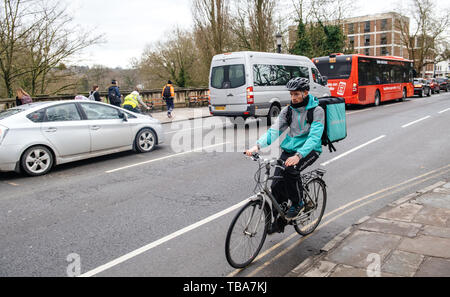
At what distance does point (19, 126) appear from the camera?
7355mm

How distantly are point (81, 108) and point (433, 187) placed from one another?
7.25 m

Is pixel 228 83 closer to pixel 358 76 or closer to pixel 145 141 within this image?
pixel 145 141

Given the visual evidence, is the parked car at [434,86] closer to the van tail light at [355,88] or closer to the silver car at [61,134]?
the van tail light at [355,88]

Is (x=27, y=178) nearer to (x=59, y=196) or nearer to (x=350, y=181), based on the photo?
(x=59, y=196)

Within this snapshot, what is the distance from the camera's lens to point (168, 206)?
5441 mm

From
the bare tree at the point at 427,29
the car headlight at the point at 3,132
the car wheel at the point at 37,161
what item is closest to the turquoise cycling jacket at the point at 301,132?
the car wheel at the point at 37,161

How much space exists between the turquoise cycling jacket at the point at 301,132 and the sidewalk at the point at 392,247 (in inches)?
41.0

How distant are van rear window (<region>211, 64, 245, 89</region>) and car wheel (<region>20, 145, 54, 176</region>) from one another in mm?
7585

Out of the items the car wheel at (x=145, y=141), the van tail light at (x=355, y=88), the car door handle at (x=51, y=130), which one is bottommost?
the car wheel at (x=145, y=141)

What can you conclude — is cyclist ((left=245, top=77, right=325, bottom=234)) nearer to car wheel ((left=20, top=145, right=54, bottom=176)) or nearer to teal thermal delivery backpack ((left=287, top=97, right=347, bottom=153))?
teal thermal delivery backpack ((left=287, top=97, right=347, bottom=153))

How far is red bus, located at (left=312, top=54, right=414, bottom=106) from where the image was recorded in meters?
20.1

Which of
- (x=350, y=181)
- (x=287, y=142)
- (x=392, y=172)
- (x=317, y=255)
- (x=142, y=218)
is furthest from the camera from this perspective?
(x=392, y=172)

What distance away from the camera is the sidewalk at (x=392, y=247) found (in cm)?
330
